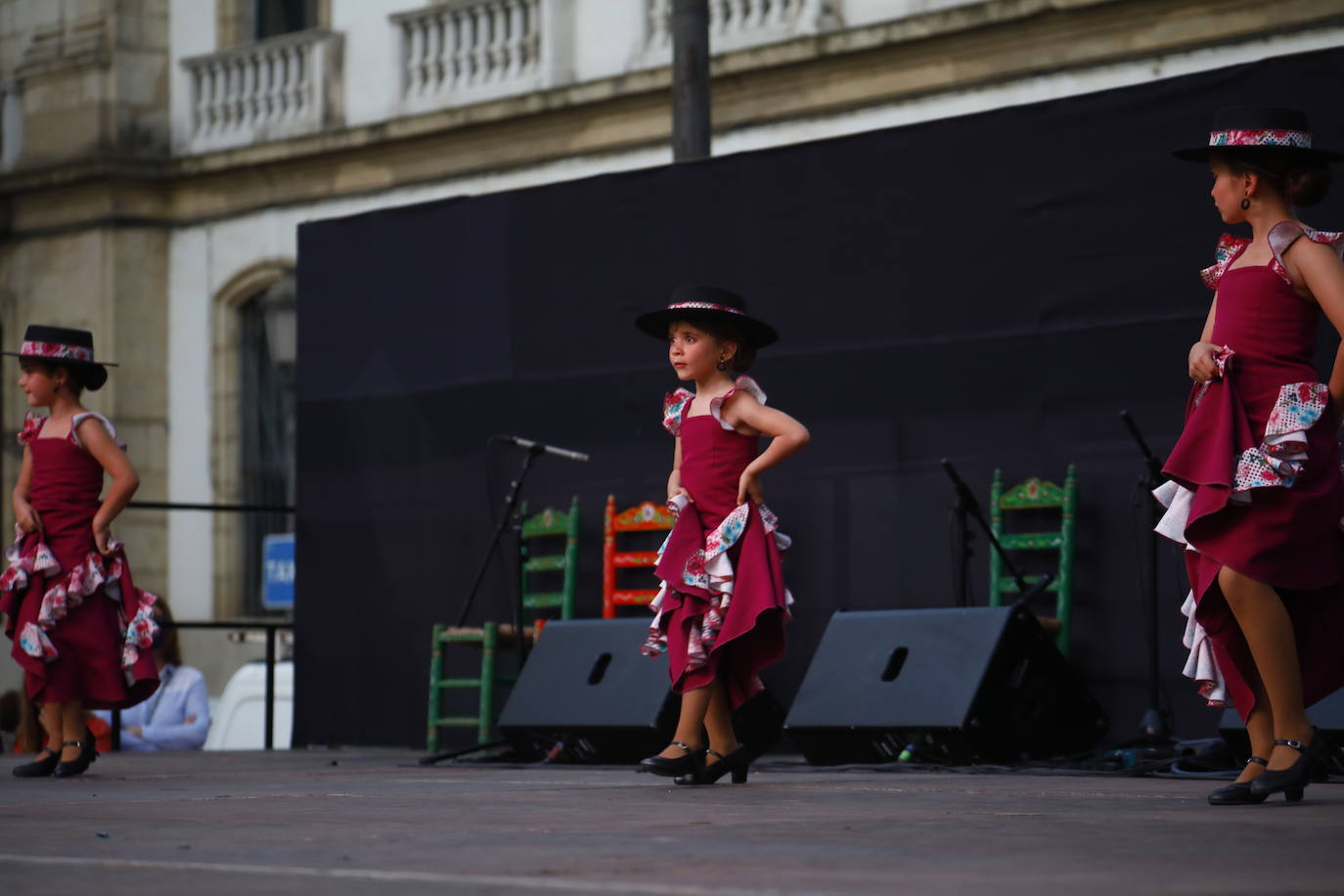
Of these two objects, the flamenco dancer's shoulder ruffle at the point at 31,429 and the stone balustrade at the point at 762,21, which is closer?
the flamenco dancer's shoulder ruffle at the point at 31,429

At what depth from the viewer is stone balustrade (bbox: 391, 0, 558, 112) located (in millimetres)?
14438

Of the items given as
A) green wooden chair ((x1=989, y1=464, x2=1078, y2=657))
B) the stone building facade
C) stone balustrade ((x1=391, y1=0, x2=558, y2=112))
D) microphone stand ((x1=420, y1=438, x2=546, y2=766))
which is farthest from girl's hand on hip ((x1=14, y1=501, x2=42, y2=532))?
stone balustrade ((x1=391, y1=0, x2=558, y2=112))

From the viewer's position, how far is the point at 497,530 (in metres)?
8.25

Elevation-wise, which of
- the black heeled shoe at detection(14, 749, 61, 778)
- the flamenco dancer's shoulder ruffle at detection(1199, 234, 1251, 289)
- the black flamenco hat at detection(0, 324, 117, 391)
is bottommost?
the black heeled shoe at detection(14, 749, 61, 778)

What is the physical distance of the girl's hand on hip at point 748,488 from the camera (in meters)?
5.59

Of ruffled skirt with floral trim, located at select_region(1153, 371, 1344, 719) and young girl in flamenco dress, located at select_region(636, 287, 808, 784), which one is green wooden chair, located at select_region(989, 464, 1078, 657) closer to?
young girl in flamenco dress, located at select_region(636, 287, 808, 784)

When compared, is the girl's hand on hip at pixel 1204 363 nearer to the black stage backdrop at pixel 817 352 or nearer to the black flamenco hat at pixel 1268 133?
the black flamenco hat at pixel 1268 133

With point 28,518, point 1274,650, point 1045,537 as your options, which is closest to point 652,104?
point 1045,537

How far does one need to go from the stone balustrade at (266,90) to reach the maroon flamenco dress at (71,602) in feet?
29.9

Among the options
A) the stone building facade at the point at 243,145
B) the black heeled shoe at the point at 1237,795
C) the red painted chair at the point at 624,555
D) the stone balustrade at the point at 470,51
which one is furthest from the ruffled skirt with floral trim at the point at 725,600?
the stone balustrade at the point at 470,51

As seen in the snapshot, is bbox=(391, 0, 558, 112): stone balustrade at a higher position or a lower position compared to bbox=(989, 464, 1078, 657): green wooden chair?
higher

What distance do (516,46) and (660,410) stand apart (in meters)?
6.67

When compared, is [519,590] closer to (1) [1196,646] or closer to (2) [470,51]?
(1) [1196,646]

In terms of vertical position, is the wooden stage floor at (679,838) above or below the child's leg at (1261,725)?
below
